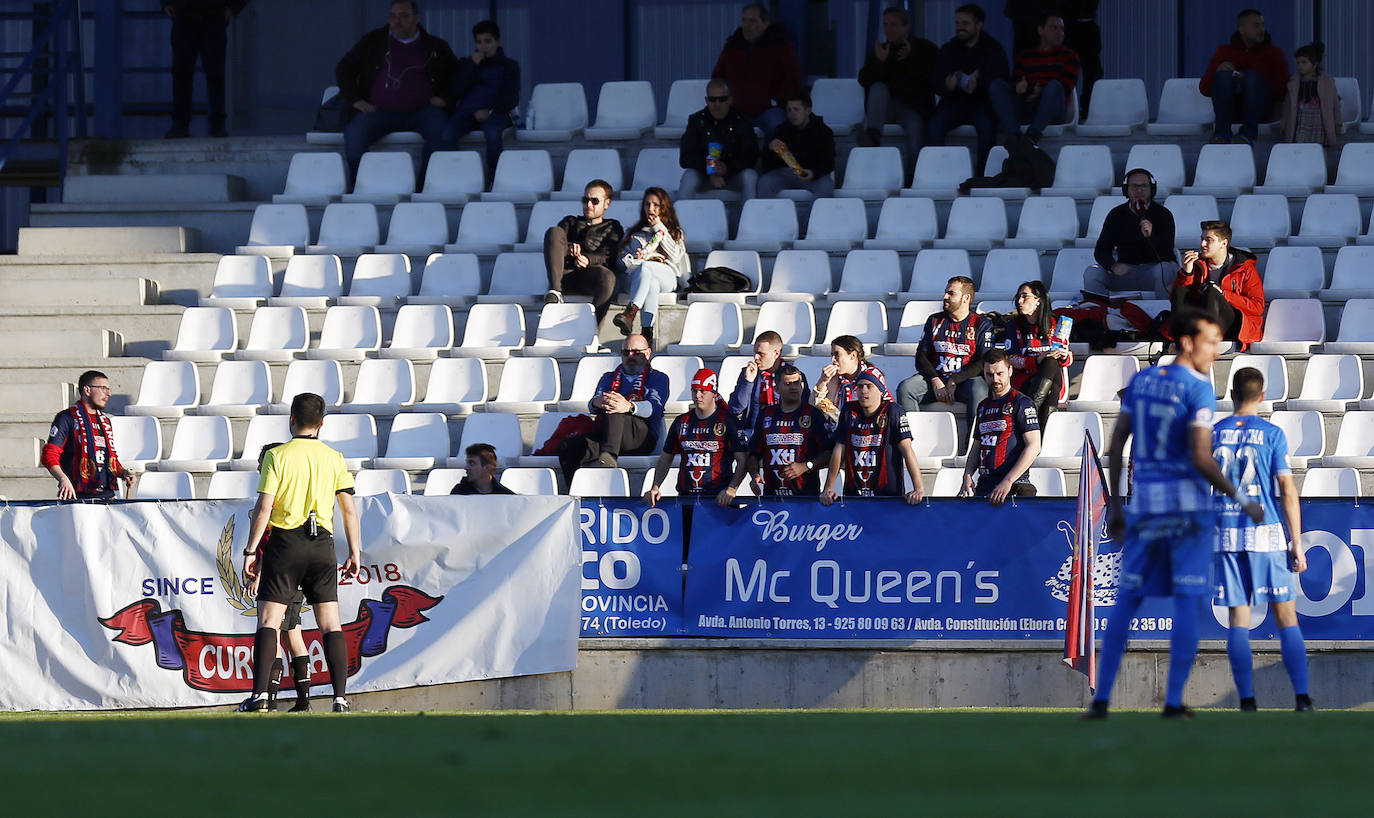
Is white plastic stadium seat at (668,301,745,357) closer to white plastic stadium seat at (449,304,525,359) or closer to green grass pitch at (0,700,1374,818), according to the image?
white plastic stadium seat at (449,304,525,359)

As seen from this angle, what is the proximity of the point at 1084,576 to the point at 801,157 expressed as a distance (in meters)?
6.26

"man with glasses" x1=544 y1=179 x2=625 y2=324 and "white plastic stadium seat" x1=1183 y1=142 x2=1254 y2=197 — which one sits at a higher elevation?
"white plastic stadium seat" x1=1183 y1=142 x2=1254 y2=197

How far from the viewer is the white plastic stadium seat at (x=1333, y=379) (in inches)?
496

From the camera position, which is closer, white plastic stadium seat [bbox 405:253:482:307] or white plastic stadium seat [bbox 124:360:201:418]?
white plastic stadium seat [bbox 124:360:201:418]

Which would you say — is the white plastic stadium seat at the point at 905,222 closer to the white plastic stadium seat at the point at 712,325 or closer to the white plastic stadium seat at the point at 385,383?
the white plastic stadium seat at the point at 712,325

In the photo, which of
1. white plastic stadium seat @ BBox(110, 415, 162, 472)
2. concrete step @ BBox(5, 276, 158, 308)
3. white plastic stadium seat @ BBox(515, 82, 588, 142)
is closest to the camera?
white plastic stadium seat @ BBox(110, 415, 162, 472)

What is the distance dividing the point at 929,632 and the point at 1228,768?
5.49 meters

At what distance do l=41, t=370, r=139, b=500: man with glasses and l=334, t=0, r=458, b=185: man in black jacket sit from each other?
4770 millimetres

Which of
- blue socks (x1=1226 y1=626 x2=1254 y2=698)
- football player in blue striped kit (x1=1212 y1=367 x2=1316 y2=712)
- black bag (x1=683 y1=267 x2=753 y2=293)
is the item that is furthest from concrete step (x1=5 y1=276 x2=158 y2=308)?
blue socks (x1=1226 y1=626 x2=1254 y2=698)

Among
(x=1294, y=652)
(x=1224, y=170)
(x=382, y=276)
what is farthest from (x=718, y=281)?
(x=1294, y=652)

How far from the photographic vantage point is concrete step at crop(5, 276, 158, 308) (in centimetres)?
1522

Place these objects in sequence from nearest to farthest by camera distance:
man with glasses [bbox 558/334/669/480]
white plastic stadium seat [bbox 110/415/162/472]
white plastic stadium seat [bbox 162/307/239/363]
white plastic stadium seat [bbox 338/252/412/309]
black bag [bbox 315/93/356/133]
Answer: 1. man with glasses [bbox 558/334/669/480]
2. white plastic stadium seat [bbox 110/415/162/472]
3. white plastic stadium seat [bbox 162/307/239/363]
4. white plastic stadium seat [bbox 338/252/412/309]
5. black bag [bbox 315/93/356/133]

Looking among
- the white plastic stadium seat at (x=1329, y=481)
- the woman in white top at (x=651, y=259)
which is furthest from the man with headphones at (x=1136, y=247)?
the woman in white top at (x=651, y=259)

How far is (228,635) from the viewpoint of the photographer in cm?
1088
